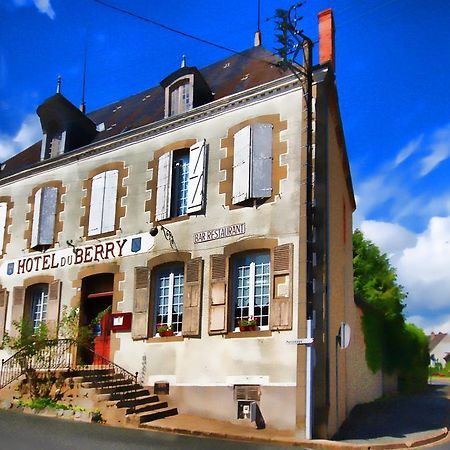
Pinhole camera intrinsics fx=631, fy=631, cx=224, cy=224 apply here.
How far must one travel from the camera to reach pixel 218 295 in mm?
12773

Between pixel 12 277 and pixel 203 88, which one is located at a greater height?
pixel 203 88

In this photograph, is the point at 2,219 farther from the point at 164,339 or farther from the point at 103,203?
the point at 164,339

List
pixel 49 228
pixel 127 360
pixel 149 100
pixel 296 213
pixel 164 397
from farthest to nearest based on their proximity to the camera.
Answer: pixel 149 100 < pixel 49 228 < pixel 127 360 < pixel 164 397 < pixel 296 213

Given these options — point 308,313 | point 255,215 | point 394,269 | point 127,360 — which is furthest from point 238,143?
point 394,269

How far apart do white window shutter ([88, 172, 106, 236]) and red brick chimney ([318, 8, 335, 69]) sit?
611 cm

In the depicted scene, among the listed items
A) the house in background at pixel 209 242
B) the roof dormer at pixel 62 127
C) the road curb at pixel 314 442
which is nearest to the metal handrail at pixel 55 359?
the house in background at pixel 209 242

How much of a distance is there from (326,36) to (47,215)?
8.39m

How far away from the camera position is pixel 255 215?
1276 cm

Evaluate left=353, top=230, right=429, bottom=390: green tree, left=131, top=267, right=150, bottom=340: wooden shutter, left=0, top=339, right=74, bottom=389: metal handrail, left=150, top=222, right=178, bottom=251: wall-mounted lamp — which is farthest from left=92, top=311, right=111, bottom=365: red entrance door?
left=353, top=230, right=429, bottom=390: green tree

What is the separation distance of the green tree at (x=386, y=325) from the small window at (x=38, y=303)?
8.70 m

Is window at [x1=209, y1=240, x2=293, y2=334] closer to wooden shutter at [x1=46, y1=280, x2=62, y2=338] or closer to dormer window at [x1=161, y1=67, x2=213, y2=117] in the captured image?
dormer window at [x1=161, y1=67, x2=213, y2=117]

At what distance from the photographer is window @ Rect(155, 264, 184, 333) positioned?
1361 cm

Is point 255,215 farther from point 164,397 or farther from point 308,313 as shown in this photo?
point 164,397

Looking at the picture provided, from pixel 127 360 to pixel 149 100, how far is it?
25.4 feet
